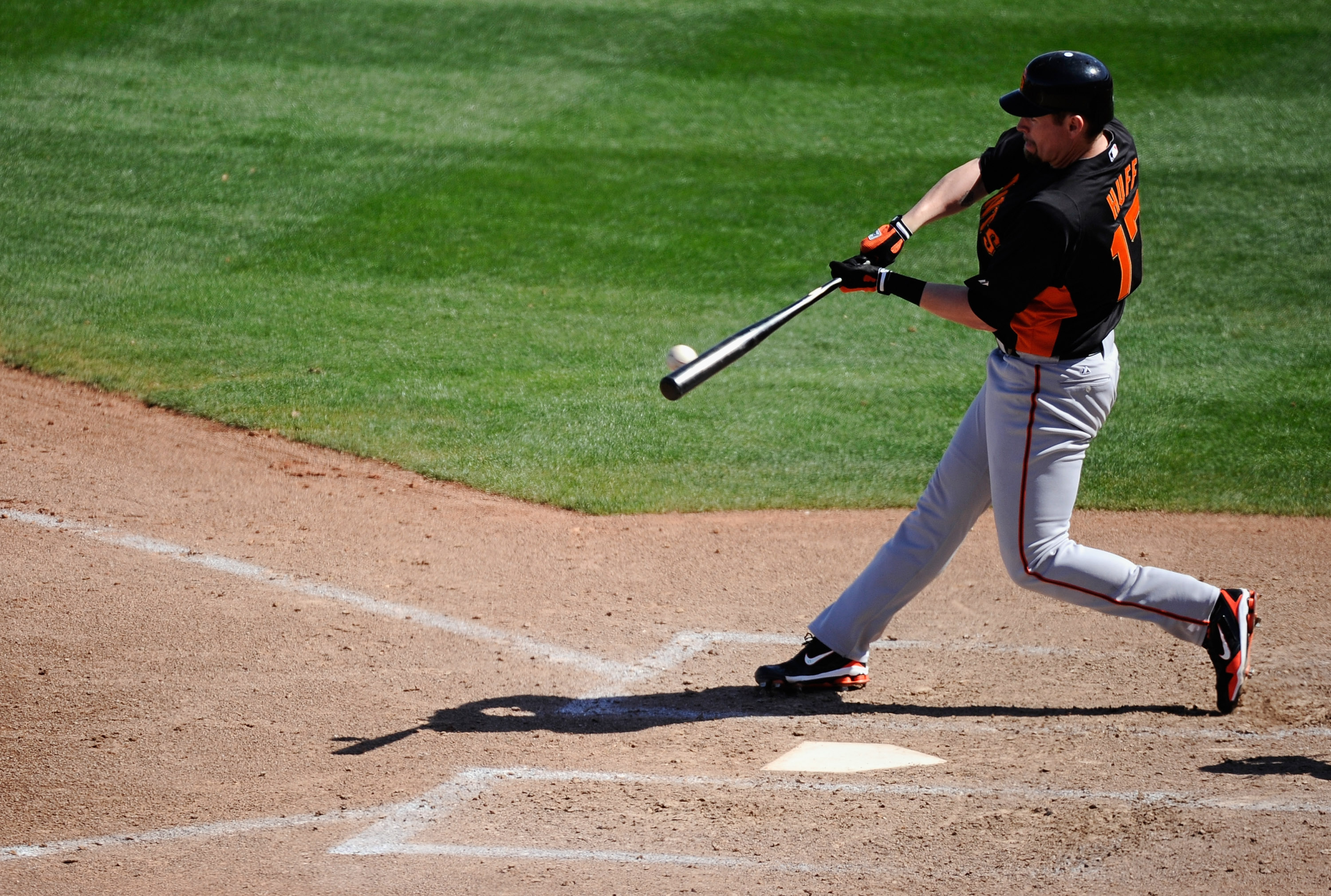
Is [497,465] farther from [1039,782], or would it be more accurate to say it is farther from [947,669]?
[1039,782]

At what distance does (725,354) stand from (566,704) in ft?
4.26

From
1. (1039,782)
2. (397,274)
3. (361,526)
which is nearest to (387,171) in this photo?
(397,274)

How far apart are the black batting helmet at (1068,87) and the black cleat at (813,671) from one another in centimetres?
184

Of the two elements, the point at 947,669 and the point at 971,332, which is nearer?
the point at 947,669

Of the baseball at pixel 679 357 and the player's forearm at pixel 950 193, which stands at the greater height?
the player's forearm at pixel 950 193

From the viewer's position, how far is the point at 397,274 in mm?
9016

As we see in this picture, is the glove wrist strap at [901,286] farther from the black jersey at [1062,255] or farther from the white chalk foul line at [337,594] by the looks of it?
the white chalk foul line at [337,594]

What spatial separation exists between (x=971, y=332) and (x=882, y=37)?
6068 millimetres

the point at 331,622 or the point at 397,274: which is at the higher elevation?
the point at 397,274

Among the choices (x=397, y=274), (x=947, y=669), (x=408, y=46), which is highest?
(x=408, y=46)

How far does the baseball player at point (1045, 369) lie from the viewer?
368 cm

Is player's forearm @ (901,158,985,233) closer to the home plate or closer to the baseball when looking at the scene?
the baseball

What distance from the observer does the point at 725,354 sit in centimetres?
384

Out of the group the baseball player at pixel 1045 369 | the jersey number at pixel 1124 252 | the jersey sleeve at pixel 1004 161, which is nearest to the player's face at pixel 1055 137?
the baseball player at pixel 1045 369
